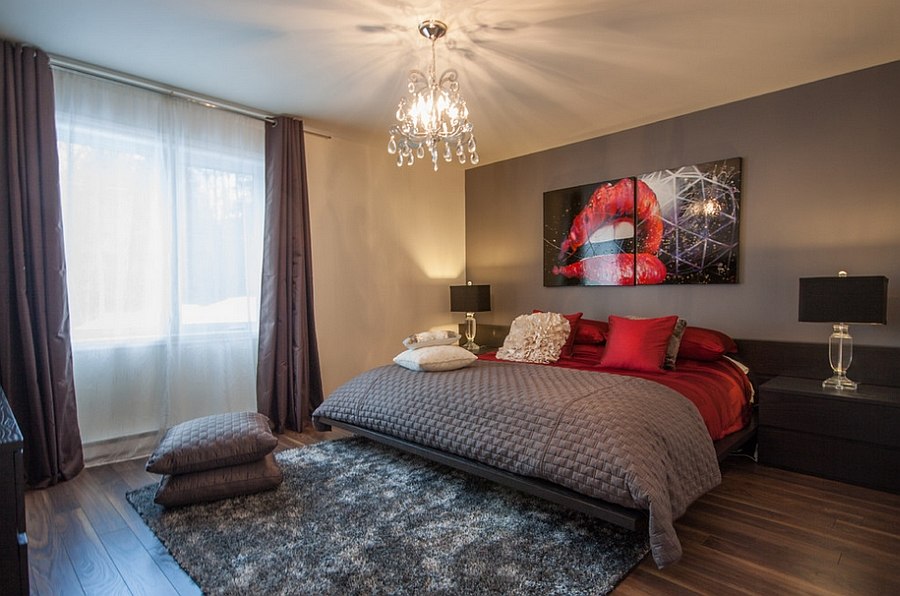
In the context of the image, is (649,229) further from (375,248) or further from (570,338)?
(375,248)

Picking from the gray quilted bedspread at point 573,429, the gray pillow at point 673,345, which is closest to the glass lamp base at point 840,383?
the gray pillow at point 673,345

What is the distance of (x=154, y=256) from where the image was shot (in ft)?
10.5

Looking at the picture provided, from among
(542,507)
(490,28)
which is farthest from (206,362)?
(490,28)

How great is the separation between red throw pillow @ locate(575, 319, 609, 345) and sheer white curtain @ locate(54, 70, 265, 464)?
2.55 metres

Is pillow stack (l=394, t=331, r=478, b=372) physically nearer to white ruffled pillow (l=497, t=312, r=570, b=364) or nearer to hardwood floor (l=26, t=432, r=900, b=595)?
white ruffled pillow (l=497, t=312, r=570, b=364)

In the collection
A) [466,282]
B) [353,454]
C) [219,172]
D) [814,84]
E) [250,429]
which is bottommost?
[353,454]

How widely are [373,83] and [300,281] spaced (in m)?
1.59

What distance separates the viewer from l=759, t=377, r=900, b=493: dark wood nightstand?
251 cm

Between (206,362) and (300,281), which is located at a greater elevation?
(300,281)

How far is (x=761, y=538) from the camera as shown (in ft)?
6.72

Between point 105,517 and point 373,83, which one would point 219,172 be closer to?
point 373,83

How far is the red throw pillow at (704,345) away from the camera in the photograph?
317 centimetres

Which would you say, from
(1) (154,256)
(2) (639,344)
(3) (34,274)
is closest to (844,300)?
(2) (639,344)

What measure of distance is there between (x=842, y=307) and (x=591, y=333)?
1.55 m
